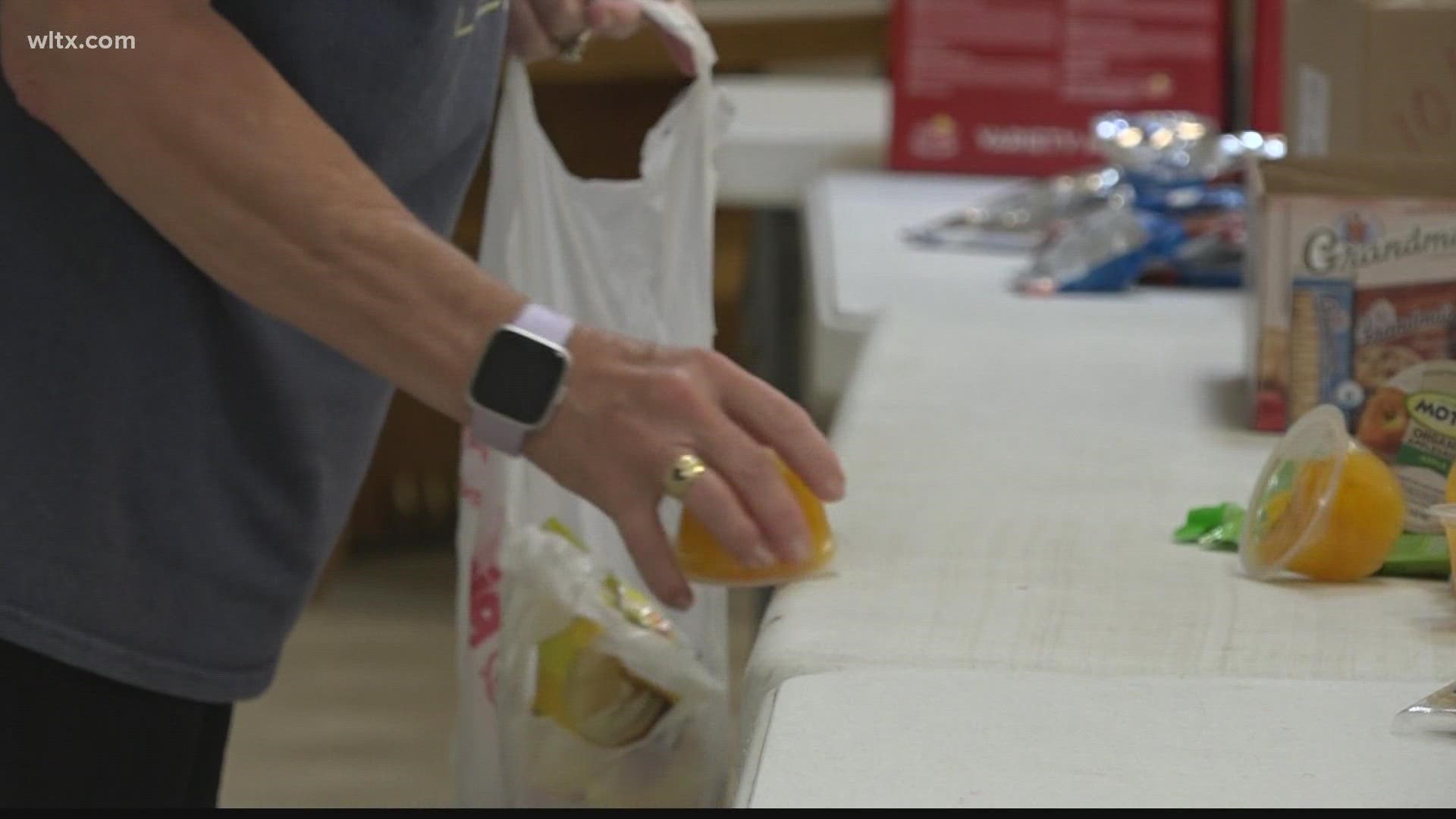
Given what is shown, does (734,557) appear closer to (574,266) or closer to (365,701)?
(574,266)

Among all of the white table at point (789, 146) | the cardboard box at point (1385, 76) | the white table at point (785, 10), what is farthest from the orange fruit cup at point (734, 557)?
the white table at point (785, 10)

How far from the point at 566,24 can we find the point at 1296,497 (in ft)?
1.93

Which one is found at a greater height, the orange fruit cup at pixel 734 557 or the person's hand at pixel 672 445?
the person's hand at pixel 672 445

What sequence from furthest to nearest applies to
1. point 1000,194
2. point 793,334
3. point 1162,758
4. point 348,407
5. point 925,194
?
point 793,334 < point 925,194 < point 1000,194 < point 348,407 < point 1162,758

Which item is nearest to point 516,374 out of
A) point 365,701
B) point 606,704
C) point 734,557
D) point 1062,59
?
point 734,557

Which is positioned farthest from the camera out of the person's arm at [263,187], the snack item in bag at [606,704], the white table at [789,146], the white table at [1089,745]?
the white table at [789,146]

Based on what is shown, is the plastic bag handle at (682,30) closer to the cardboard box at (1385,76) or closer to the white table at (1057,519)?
the white table at (1057,519)

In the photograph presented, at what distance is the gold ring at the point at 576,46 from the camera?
132 centimetres

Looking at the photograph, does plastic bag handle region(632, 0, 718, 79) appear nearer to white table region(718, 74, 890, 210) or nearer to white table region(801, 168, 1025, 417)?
white table region(801, 168, 1025, 417)

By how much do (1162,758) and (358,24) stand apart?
0.55 m

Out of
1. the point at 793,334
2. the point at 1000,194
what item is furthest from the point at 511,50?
the point at 793,334

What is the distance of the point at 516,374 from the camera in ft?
2.86

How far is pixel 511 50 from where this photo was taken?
1.34 m

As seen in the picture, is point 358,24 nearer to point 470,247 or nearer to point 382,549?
point 470,247
